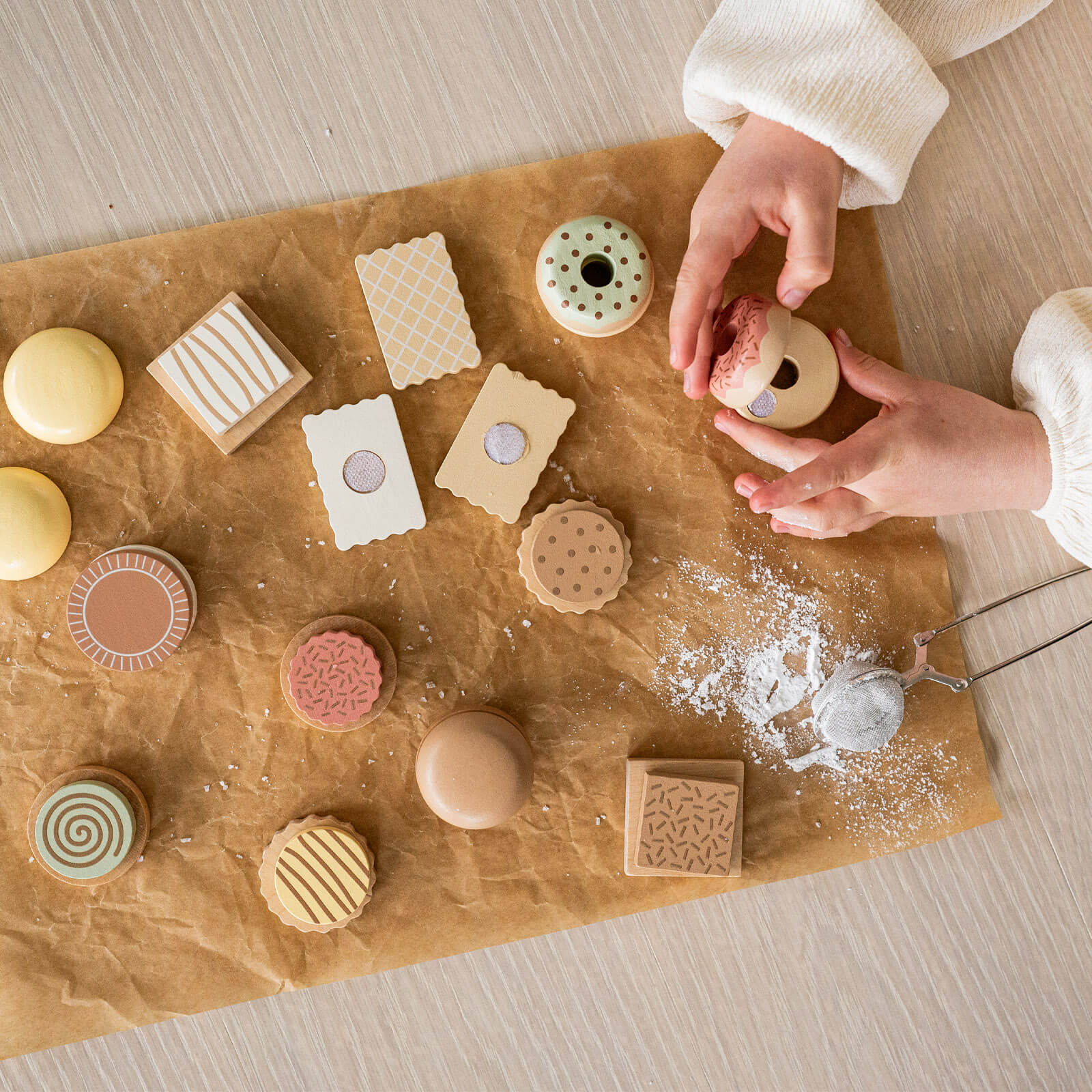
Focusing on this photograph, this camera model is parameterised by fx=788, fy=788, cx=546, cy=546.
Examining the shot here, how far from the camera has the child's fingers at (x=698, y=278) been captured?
28.1 inches

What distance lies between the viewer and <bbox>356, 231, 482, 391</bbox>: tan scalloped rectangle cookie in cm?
77

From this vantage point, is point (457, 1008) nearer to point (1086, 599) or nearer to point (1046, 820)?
point (1046, 820)

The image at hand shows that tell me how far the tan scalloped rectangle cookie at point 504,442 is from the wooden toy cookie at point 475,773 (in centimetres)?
21

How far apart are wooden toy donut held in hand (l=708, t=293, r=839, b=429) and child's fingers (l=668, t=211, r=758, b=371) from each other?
0.11 ft

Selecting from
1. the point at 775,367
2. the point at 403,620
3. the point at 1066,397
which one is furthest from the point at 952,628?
the point at 403,620

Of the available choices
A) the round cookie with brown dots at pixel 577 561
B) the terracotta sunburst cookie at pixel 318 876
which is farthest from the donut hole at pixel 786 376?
the terracotta sunburst cookie at pixel 318 876

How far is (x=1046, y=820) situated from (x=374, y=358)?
841 mm

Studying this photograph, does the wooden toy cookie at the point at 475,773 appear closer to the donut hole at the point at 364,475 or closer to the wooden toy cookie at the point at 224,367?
the donut hole at the point at 364,475

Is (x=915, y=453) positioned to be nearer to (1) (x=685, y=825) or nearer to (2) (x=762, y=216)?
(2) (x=762, y=216)

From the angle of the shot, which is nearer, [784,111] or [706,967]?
[784,111]

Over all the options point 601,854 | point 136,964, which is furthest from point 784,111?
point 136,964

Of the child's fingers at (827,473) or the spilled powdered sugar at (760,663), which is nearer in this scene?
the child's fingers at (827,473)

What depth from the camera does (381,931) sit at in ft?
2.54

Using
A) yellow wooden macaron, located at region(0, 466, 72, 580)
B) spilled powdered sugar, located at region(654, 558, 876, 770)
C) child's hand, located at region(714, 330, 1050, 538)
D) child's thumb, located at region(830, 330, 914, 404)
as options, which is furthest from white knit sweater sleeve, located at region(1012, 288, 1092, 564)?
yellow wooden macaron, located at region(0, 466, 72, 580)
